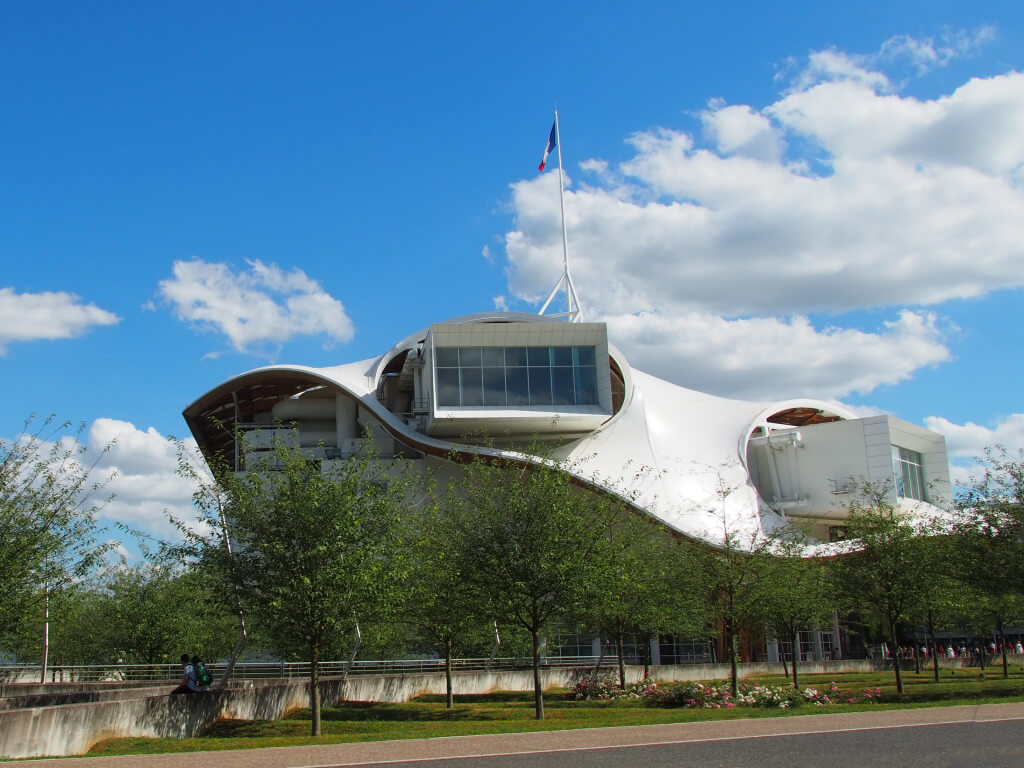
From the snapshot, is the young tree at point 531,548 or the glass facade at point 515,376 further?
the glass facade at point 515,376

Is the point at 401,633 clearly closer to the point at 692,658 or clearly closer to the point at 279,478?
the point at 279,478

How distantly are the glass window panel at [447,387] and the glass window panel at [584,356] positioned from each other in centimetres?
630

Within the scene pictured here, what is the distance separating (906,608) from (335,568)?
60.0 feet

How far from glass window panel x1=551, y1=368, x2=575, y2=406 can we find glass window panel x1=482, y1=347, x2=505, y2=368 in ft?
9.10

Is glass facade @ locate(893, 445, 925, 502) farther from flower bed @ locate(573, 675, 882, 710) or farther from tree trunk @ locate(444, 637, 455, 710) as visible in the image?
tree trunk @ locate(444, 637, 455, 710)

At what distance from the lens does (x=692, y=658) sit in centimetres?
5559

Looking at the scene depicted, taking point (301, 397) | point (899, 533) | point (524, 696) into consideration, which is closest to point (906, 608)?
point (899, 533)

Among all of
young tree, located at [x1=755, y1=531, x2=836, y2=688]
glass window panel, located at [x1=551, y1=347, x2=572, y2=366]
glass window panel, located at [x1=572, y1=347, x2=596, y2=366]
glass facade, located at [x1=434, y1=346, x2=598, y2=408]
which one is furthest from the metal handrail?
glass window panel, located at [x1=572, y1=347, x2=596, y2=366]

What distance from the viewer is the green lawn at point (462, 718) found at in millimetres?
16141

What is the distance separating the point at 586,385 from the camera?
49.9 metres

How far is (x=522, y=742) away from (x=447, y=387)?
35.3 meters

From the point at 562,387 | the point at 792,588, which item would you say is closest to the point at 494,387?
the point at 562,387

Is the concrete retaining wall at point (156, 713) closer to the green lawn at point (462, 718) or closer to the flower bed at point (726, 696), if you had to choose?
the green lawn at point (462, 718)

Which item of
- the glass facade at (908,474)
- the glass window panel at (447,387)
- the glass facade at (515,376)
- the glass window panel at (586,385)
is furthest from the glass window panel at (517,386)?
the glass facade at (908,474)
